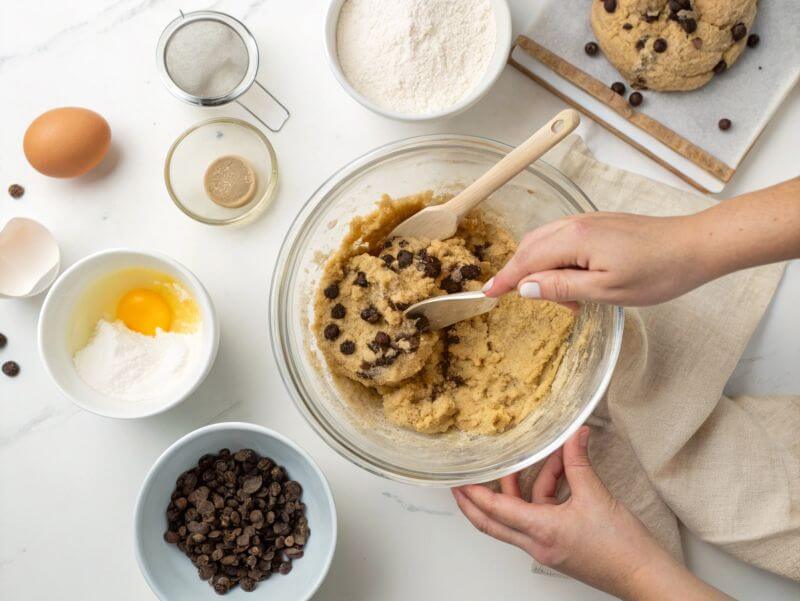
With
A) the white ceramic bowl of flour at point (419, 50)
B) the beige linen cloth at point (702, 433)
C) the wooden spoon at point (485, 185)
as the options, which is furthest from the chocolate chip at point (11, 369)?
the beige linen cloth at point (702, 433)

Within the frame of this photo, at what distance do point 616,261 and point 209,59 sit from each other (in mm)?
1444

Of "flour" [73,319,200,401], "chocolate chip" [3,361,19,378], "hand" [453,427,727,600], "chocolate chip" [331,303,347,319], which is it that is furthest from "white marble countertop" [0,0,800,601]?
"chocolate chip" [331,303,347,319]

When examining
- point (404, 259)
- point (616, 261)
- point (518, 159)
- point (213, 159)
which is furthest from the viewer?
point (213, 159)

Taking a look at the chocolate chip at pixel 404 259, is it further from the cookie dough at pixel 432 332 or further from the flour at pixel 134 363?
the flour at pixel 134 363

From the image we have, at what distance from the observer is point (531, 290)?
156cm

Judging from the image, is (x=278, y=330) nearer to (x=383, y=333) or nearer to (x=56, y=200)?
(x=383, y=333)

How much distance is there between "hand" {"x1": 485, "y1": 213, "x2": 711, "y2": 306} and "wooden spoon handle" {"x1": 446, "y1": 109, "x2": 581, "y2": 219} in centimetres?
24

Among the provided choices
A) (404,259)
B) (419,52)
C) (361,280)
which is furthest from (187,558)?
(419,52)

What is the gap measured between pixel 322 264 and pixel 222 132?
586 mm

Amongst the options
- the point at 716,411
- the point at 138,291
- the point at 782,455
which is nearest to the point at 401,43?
the point at 138,291

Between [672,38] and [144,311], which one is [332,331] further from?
[672,38]

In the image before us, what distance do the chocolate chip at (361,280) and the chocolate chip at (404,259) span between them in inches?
3.8

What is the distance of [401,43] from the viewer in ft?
6.77

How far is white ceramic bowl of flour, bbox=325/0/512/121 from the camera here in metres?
2.06
